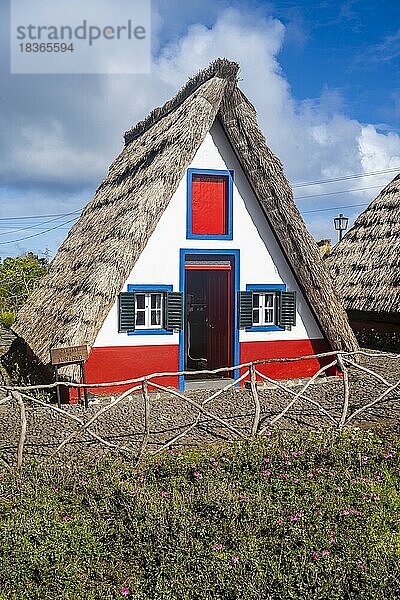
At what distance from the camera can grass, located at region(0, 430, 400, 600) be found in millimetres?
4887

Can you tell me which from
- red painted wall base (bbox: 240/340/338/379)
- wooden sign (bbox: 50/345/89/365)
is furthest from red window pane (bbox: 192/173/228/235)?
wooden sign (bbox: 50/345/89/365)

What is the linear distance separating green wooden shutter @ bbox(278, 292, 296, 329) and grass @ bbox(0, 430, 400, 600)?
4500 millimetres

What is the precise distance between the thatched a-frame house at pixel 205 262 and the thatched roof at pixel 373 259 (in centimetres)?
492

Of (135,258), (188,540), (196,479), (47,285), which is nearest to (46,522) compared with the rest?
(188,540)

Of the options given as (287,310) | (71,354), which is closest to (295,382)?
(287,310)

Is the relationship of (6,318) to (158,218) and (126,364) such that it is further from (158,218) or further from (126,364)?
(158,218)

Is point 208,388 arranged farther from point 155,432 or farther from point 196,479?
point 196,479

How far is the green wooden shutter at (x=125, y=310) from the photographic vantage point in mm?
10781

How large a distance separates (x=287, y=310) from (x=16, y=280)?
48.4ft

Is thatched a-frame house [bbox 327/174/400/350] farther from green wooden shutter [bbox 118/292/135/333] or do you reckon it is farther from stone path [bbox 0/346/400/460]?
green wooden shutter [bbox 118/292/135/333]

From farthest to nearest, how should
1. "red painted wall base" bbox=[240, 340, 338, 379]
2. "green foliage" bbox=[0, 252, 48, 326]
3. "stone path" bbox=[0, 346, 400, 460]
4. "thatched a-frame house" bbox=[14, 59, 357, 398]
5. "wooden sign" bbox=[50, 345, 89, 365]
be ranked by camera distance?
"green foliage" bbox=[0, 252, 48, 326], "red painted wall base" bbox=[240, 340, 338, 379], "thatched a-frame house" bbox=[14, 59, 357, 398], "wooden sign" bbox=[50, 345, 89, 365], "stone path" bbox=[0, 346, 400, 460]

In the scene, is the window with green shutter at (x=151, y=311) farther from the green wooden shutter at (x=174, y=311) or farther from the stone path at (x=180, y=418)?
the stone path at (x=180, y=418)

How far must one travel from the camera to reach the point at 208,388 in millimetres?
11695

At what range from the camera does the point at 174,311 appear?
11242 millimetres
